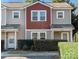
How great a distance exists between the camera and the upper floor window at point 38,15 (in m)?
34.5

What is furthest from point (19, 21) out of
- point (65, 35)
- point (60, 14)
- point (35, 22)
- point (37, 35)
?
point (65, 35)

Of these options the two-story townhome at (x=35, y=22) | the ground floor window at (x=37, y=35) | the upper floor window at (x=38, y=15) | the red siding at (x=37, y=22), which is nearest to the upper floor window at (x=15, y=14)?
the two-story townhome at (x=35, y=22)

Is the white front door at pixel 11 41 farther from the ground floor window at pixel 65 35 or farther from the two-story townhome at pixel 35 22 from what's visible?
the ground floor window at pixel 65 35

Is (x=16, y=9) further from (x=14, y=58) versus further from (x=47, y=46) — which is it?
(x=14, y=58)

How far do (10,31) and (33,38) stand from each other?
3.25 metres

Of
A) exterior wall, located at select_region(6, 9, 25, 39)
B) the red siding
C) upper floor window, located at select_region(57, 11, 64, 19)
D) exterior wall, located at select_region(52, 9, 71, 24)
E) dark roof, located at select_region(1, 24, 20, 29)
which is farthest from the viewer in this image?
upper floor window, located at select_region(57, 11, 64, 19)

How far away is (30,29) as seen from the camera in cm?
3444

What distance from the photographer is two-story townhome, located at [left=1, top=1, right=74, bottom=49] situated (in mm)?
34312

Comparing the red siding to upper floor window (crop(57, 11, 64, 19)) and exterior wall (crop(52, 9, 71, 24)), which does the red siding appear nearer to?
exterior wall (crop(52, 9, 71, 24))

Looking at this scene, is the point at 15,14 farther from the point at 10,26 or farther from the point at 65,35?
the point at 65,35

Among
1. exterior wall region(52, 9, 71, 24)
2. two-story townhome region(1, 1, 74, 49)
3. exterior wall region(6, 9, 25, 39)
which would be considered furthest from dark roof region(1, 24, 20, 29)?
exterior wall region(52, 9, 71, 24)

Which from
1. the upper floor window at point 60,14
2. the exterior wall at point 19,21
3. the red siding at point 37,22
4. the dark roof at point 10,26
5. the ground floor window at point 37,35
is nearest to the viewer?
the dark roof at point 10,26

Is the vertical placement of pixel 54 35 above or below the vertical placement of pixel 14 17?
below

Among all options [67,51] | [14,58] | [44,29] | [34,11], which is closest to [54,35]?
[44,29]
